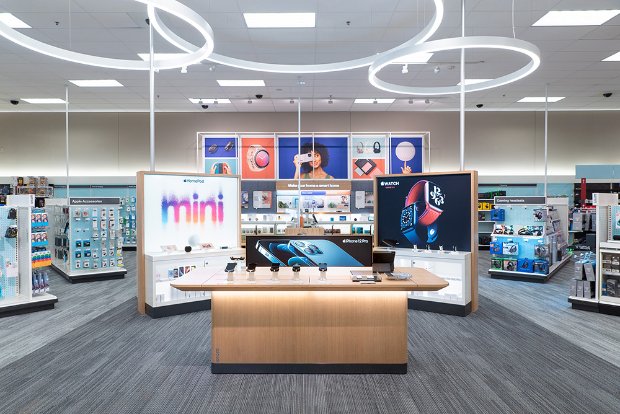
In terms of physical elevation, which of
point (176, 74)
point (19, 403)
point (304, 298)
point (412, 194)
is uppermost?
point (176, 74)

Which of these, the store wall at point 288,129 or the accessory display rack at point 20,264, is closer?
the accessory display rack at point 20,264

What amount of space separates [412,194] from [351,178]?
5.42m

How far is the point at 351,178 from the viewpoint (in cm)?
1198

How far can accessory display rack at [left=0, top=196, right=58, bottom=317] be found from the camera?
19.1 feet

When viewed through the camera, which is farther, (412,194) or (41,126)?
(41,126)

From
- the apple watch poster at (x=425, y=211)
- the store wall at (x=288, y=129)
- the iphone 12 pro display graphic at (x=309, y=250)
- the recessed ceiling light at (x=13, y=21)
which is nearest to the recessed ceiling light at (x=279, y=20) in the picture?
the apple watch poster at (x=425, y=211)

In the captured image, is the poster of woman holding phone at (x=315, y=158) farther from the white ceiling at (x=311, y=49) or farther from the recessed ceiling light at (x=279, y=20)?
the recessed ceiling light at (x=279, y=20)

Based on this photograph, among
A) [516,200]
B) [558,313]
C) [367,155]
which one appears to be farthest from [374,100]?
[558,313]

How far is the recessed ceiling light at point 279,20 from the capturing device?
5953mm

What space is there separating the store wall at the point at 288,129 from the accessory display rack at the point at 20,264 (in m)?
6.65

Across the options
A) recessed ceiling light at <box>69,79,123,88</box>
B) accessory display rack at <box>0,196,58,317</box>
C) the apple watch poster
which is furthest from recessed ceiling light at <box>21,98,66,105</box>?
the apple watch poster

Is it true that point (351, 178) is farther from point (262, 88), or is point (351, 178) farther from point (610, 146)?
point (610, 146)

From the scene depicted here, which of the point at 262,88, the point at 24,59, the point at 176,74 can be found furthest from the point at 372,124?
the point at 24,59

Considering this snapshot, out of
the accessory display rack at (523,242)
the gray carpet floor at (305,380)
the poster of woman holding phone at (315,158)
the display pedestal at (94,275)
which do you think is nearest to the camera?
the gray carpet floor at (305,380)
